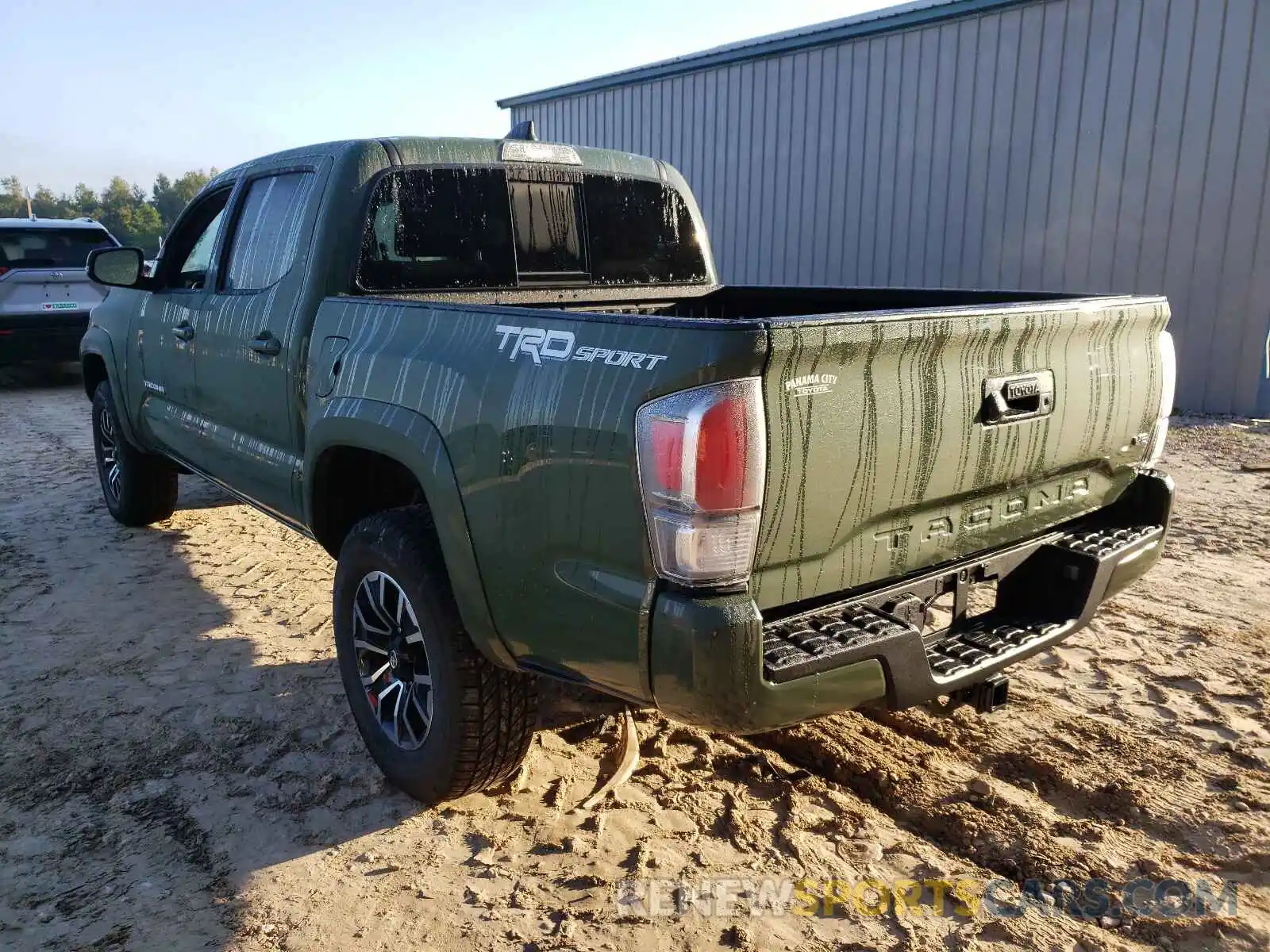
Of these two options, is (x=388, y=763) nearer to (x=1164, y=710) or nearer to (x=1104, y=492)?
(x=1104, y=492)

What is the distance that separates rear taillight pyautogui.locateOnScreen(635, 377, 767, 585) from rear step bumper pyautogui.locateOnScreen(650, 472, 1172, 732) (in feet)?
0.33

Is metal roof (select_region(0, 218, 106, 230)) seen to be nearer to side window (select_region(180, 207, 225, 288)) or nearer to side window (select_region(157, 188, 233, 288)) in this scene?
side window (select_region(157, 188, 233, 288))

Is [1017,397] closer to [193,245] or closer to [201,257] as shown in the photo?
[201,257]

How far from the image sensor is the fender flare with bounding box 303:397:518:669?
8.22 ft

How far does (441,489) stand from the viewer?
2.56 meters

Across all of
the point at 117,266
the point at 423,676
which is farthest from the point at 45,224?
the point at 423,676

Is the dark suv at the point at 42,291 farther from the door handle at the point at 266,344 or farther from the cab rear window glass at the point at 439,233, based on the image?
the cab rear window glass at the point at 439,233

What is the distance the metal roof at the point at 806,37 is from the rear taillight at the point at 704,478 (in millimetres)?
9825

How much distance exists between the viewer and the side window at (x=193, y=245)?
4371 mm

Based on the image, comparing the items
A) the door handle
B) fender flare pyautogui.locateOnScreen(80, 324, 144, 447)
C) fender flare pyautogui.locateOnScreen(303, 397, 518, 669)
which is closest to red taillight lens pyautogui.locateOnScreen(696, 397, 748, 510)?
fender flare pyautogui.locateOnScreen(303, 397, 518, 669)

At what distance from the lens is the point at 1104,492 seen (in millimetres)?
3004

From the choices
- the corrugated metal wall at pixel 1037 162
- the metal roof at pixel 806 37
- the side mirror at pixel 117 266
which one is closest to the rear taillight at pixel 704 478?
the side mirror at pixel 117 266

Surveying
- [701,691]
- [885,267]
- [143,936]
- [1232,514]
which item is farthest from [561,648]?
[885,267]

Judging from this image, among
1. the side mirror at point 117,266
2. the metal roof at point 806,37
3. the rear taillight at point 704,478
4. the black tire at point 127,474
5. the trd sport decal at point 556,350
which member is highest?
the metal roof at point 806,37
